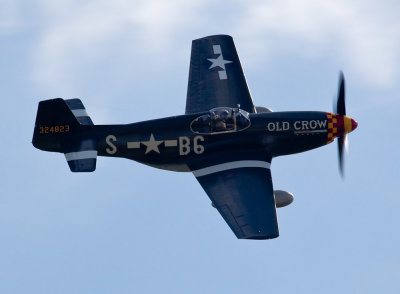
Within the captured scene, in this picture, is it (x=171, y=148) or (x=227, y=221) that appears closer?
(x=227, y=221)

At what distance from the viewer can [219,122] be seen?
40875mm

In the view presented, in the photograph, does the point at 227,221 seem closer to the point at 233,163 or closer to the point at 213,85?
the point at 233,163

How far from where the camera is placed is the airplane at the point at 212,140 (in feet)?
131

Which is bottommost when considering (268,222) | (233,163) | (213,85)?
(268,222)

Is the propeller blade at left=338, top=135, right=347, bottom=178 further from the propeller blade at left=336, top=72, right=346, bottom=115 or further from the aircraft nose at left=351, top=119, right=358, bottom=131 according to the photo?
the propeller blade at left=336, top=72, right=346, bottom=115

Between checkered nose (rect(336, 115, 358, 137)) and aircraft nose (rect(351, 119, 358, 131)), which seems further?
aircraft nose (rect(351, 119, 358, 131))

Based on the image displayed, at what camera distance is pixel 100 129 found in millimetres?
40875

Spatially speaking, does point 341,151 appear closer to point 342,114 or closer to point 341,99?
point 342,114

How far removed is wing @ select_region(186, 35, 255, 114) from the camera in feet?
140

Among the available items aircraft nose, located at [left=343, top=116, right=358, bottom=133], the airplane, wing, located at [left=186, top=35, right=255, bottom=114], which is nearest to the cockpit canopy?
the airplane

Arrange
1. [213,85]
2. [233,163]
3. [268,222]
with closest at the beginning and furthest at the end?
[268,222] < [233,163] < [213,85]

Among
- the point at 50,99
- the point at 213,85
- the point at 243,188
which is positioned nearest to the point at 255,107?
the point at 213,85

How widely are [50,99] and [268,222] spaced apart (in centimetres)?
804

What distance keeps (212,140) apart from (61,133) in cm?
473
